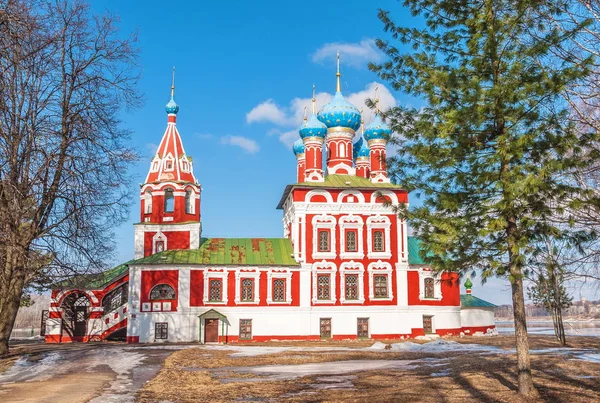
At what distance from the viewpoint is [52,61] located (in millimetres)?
15250

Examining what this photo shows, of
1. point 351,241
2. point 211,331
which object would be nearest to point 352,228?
point 351,241

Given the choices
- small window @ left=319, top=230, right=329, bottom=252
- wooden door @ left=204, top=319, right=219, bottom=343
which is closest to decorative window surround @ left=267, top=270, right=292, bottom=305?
small window @ left=319, top=230, right=329, bottom=252

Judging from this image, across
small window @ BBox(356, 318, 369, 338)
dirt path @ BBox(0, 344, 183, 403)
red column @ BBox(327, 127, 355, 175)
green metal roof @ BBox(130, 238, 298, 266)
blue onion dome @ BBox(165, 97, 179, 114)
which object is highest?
blue onion dome @ BBox(165, 97, 179, 114)

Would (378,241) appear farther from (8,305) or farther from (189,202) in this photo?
(8,305)

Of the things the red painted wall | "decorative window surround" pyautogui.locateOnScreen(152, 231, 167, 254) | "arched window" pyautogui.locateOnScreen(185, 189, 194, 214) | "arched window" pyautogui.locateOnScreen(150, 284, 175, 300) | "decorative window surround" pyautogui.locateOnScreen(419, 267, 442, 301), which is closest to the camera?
the red painted wall

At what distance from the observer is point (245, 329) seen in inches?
1350

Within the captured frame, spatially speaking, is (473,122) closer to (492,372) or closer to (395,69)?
(395,69)

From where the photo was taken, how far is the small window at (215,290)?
112 ft

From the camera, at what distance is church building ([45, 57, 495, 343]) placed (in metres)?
33.7

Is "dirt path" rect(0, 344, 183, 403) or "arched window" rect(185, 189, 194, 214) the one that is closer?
"dirt path" rect(0, 344, 183, 403)

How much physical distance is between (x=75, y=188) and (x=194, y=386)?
21.5ft

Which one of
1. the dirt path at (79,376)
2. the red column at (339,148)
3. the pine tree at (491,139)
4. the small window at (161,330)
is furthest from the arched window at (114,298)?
the pine tree at (491,139)

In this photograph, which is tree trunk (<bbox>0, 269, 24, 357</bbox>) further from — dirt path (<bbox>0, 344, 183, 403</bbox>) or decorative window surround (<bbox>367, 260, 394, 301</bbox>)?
decorative window surround (<bbox>367, 260, 394, 301</bbox>)

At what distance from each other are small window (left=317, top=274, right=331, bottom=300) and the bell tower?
7.83 metres
